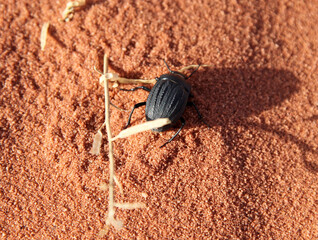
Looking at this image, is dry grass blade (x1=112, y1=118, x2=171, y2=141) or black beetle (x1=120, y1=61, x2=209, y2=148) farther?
black beetle (x1=120, y1=61, x2=209, y2=148)

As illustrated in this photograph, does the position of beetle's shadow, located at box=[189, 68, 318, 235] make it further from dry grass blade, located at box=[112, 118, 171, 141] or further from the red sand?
dry grass blade, located at box=[112, 118, 171, 141]

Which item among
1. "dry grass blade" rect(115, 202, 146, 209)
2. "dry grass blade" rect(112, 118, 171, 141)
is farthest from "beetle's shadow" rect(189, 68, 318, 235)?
"dry grass blade" rect(115, 202, 146, 209)

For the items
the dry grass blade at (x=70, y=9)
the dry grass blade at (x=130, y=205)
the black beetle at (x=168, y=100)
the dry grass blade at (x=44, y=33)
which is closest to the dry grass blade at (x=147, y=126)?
the black beetle at (x=168, y=100)

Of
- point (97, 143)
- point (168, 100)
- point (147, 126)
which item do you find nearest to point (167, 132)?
point (168, 100)

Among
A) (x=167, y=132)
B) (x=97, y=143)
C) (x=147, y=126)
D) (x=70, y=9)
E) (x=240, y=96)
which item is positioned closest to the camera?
(x=147, y=126)

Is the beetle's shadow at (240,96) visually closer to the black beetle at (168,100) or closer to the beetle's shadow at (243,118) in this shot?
the beetle's shadow at (243,118)

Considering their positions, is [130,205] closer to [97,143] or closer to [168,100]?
[97,143]

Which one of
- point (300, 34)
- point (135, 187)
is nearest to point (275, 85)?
point (300, 34)
